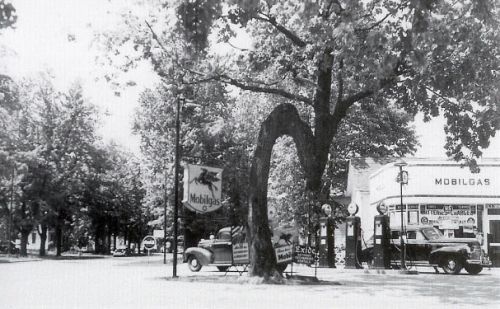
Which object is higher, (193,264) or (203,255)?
(203,255)

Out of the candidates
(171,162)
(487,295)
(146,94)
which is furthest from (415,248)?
(146,94)

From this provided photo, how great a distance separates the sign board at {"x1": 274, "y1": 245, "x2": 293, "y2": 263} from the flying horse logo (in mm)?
2722

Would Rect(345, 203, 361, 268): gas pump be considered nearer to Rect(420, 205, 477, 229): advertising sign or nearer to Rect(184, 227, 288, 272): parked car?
Rect(184, 227, 288, 272): parked car

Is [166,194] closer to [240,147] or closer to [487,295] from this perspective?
[240,147]

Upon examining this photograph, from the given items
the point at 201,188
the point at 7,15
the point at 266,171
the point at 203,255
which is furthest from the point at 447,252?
the point at 7,15

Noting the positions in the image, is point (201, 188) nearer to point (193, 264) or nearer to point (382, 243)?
point (193, 264)

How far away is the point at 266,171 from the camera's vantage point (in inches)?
762

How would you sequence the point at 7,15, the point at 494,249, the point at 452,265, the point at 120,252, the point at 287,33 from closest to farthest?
the point at 7,15 → the point at 287,33 → the point at 452,265 → the point at 494,249 → the point at 120,252

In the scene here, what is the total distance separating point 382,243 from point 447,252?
258 cm

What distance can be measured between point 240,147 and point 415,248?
21.7m

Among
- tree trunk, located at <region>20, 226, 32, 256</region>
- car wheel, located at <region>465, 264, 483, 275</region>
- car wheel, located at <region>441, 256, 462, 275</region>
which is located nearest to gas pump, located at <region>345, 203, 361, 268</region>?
car wheel, located at <region>441, 256, 462, 275</region>

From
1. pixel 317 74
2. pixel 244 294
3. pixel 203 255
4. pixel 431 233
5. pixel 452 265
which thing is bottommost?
pixel 244 294

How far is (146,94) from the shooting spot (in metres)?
46.1

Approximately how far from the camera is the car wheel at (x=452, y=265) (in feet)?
79.8
